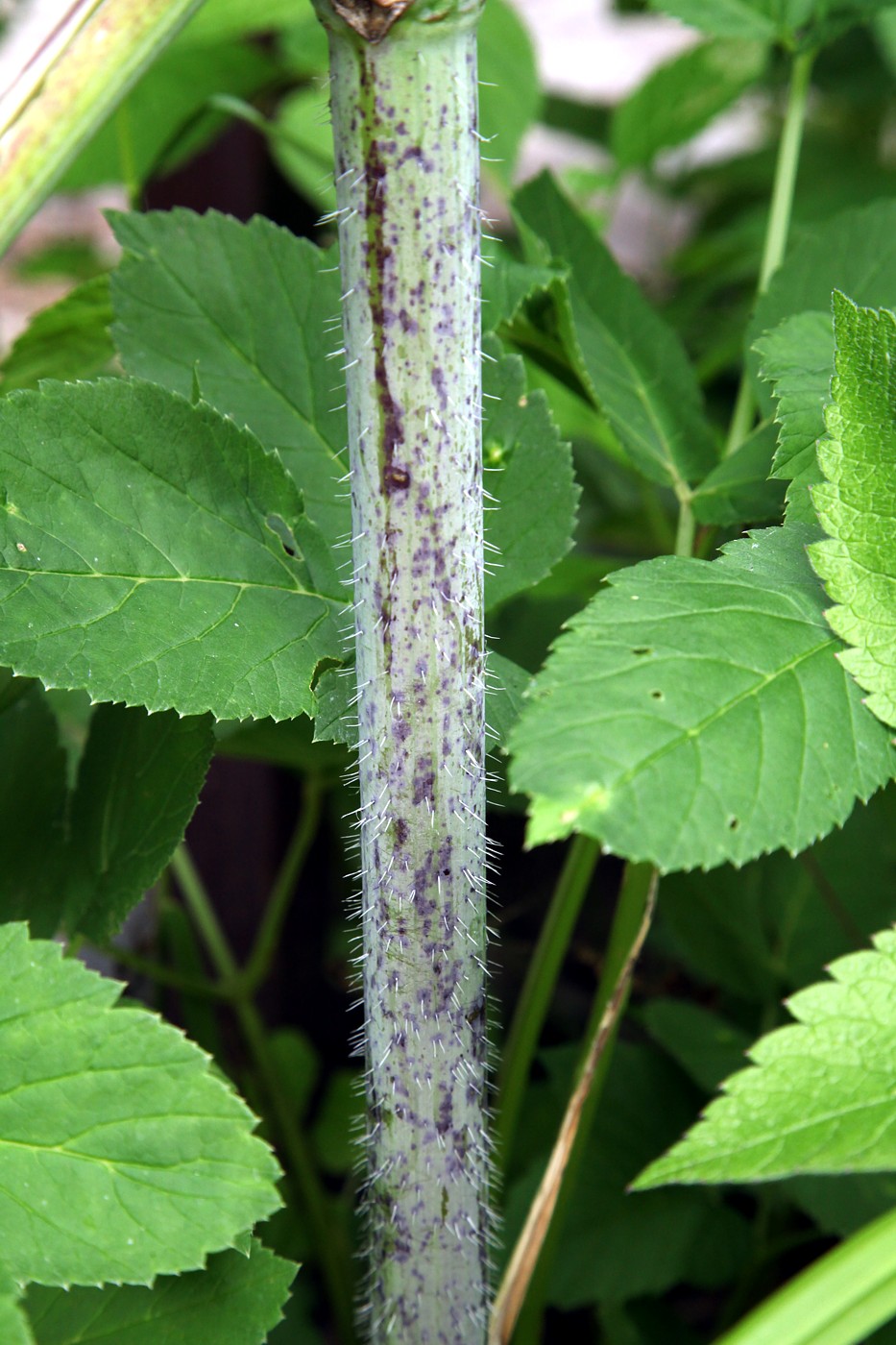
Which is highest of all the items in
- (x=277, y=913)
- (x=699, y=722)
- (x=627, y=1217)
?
(x=699, y=722)

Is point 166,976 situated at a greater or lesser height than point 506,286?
lesser

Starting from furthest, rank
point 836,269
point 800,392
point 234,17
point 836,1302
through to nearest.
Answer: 1. point 234,17
2. point 836,269
3. point 800,392
4. point 836,1302

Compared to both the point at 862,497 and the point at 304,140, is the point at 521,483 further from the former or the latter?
the point at 304,140

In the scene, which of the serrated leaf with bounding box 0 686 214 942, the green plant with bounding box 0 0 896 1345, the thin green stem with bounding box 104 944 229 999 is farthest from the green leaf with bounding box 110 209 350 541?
A: the thin green stem with bounding box 104 944 229 999

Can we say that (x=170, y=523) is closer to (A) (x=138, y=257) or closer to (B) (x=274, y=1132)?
(A) (x=138, y=257)

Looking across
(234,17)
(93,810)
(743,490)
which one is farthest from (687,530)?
(234,17)

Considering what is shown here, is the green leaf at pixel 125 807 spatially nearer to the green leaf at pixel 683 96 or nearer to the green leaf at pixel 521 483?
the green leaf at pixel 521 483

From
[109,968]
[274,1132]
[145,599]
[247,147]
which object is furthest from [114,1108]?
[247,147]
